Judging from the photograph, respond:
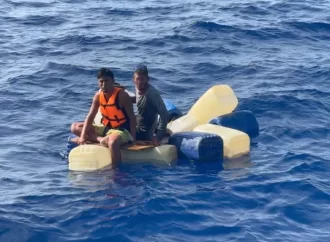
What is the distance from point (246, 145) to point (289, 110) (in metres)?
2.43

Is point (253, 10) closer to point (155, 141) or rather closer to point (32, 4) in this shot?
point (32, 4)

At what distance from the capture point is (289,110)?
42.4 ft

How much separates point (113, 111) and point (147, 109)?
1.68 ft

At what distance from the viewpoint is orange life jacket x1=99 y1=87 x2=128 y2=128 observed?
10461 mm

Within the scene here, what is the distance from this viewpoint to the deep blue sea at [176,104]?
8.76 metres

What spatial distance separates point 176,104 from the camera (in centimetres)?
1349

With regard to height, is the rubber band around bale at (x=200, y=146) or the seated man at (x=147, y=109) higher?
the seated man at (x=147, y=109)

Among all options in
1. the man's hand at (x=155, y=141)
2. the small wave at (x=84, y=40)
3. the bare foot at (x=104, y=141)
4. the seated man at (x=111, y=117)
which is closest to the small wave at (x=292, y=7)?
the small wave at (x=84, y=40)

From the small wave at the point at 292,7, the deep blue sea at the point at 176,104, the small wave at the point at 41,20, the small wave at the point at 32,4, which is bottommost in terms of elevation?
the deep blue sea at the point at 176,104

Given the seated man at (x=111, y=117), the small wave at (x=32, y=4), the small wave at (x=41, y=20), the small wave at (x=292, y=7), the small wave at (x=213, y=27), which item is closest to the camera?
the seated man at (x=111, y=117)

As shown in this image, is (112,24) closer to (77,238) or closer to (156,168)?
(156,168)

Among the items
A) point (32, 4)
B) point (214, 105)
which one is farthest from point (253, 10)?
point (214, 105)

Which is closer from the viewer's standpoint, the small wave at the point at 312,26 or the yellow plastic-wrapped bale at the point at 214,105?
the yellow plastic-wrapped bale at the point at 214,105

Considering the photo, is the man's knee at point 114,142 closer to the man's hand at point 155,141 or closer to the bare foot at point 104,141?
the bare foot at point 104,141
